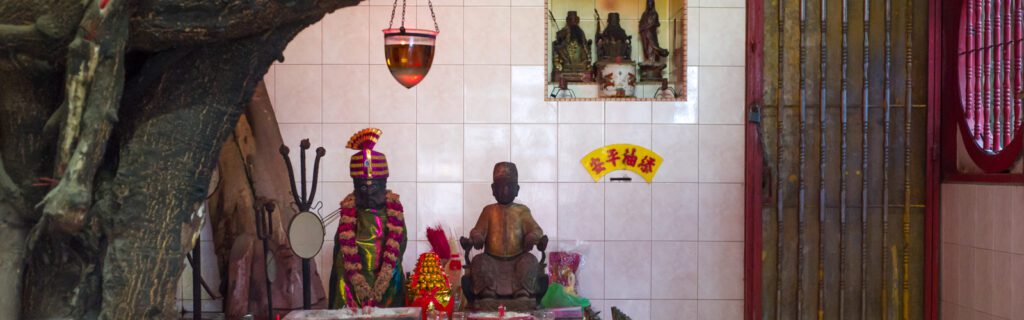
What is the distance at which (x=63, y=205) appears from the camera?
1848mm

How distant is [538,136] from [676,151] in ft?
2.93

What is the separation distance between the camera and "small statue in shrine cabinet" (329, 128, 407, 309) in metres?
4.88

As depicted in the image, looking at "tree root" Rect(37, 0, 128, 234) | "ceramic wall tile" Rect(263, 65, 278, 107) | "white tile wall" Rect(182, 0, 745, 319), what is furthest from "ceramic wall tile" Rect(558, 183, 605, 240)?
"tree root" Rect(37, 0, 128, 234)

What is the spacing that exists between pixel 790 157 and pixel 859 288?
958 mm

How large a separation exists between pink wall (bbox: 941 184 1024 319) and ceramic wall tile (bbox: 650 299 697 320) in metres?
1.61

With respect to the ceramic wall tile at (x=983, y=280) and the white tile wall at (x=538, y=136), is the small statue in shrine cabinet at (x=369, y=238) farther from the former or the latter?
the ceramic wall tile at (x=983, y=280)

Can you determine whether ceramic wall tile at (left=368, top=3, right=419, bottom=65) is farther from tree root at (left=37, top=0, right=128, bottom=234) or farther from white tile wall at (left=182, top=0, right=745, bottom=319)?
tree root at (left=37, top=0, right=128, bottom=234)

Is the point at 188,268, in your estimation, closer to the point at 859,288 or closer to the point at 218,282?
the point at 218,282

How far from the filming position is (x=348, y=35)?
6.10 meters

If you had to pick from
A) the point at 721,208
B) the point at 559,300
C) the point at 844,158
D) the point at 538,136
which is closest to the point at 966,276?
the point at 844,158

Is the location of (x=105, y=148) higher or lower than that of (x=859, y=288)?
higher

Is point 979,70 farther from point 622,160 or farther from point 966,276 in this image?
point 622,160

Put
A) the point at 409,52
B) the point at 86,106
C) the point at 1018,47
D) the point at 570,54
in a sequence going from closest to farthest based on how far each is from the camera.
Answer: the point at 86,106 < the point at 409,52 < the point at 1018,47 < the point at 570,54

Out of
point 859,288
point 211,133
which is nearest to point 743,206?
point 859,288
